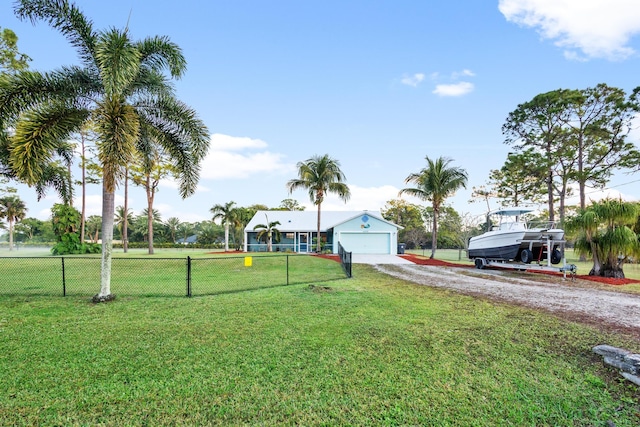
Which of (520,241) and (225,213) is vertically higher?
(225,213)

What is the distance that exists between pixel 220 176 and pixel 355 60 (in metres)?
20.1

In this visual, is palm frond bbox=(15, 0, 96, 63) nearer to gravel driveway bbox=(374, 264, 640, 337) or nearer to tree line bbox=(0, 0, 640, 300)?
tree line bbox=(0, 0, 640, 300)

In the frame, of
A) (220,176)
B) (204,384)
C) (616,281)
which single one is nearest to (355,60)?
(616,281)

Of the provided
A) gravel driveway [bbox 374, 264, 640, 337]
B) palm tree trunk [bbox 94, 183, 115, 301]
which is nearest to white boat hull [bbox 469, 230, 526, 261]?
gravel driveway [bbox 374, 264, 640, 337]

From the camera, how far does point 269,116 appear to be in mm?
19281

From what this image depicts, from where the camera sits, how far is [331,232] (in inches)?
1214

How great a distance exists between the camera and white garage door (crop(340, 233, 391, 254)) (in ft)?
90.9

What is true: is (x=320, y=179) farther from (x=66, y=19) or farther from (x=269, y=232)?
(x=66, y=19)

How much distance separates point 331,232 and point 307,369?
2711cm

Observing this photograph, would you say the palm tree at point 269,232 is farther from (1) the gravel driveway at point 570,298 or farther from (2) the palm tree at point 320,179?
(1) the gravel driveway at point 570,298

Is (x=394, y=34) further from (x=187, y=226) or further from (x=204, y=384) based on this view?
(x=187, y=226)

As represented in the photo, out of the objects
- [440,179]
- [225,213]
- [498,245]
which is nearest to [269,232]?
[225,213]

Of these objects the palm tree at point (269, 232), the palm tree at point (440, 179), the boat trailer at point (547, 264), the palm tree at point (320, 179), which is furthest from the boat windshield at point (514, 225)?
the palm tree at point (269, 232)

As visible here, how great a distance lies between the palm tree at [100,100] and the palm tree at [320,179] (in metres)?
17.8
